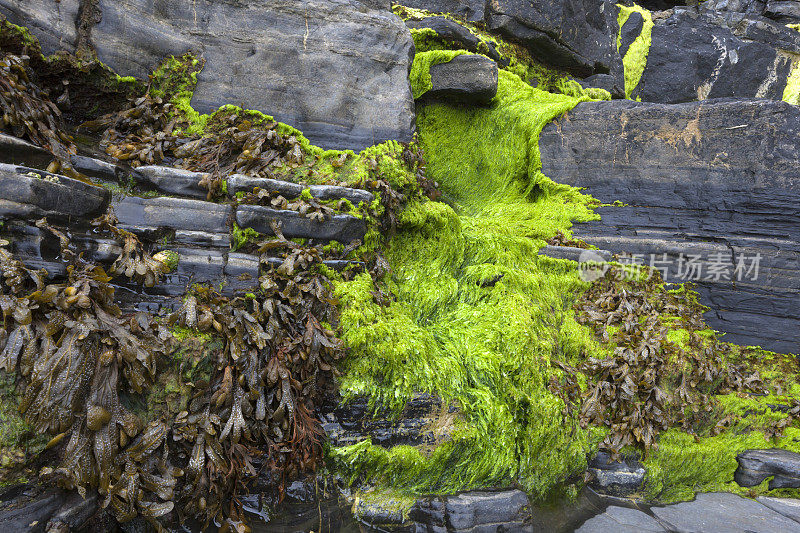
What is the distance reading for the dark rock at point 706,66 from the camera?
32.3 ft

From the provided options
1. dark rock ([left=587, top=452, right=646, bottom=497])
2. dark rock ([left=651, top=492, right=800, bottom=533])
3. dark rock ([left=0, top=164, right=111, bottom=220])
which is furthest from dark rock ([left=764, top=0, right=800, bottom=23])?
dark rock ([left=0, top=164, right=111, bottom=220])

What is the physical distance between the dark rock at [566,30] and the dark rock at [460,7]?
0.21m

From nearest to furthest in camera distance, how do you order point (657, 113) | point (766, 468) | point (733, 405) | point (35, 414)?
1. point (35, 414)
2. point (766, 468)
3. point (733, 405)
4. point (657, 113)

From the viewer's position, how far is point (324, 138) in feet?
19.8

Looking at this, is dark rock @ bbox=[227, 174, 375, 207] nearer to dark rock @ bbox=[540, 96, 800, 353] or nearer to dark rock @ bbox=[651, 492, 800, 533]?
dark rock @ bbox=[540, 96, 800, 353]

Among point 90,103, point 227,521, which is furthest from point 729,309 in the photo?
point 90,103

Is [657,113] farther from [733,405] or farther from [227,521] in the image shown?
[227,521]

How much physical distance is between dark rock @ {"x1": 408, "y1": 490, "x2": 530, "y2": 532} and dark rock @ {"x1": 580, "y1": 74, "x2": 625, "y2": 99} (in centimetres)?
895

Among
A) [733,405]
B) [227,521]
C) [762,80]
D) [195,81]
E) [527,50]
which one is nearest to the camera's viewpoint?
[227,521]

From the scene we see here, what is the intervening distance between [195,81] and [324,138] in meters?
1.85

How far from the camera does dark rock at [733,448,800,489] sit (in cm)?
491

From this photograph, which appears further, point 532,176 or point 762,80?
point 762,80

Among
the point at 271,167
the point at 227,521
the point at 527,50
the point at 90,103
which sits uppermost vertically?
the point at 527,50

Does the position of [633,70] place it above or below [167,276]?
above
